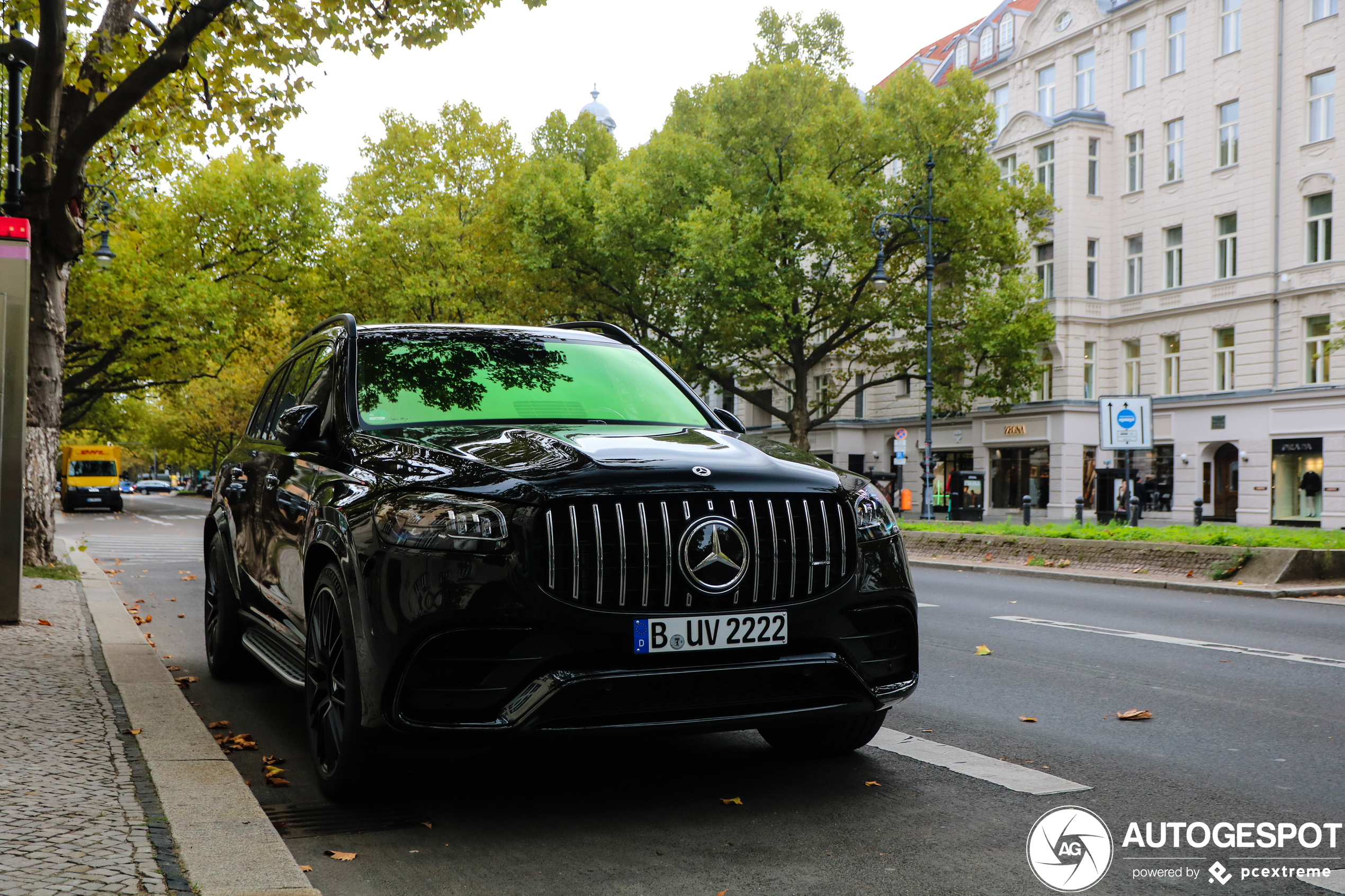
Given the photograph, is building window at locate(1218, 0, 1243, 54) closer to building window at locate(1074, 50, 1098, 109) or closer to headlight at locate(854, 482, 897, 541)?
building window at locate(1074, 50, 1098, 109)

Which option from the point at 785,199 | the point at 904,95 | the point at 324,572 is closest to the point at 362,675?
the point at 324,572

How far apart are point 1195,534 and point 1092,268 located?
26805 mm

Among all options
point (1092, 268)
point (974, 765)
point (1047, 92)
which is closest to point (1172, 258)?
point (1092, 268)

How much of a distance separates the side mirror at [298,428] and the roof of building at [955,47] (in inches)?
1510

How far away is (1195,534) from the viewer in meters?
15.7

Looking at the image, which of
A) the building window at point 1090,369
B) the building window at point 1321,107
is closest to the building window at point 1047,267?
the building window at point 1090,369

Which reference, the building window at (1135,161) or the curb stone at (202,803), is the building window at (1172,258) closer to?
the building window at (1135,161)

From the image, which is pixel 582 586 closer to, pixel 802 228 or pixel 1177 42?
pixel 802 228

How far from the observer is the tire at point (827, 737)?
482cm

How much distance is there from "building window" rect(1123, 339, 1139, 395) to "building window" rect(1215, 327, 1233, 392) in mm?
3264

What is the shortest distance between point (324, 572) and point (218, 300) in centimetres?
3134

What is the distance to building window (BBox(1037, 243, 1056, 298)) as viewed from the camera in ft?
133

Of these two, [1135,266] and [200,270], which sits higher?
[1135,266]

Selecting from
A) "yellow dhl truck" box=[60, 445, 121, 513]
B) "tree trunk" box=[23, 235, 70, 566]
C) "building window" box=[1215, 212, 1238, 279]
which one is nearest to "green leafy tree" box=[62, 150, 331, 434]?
"yellow dhl truck" box=[60, 445, 121, 513]
